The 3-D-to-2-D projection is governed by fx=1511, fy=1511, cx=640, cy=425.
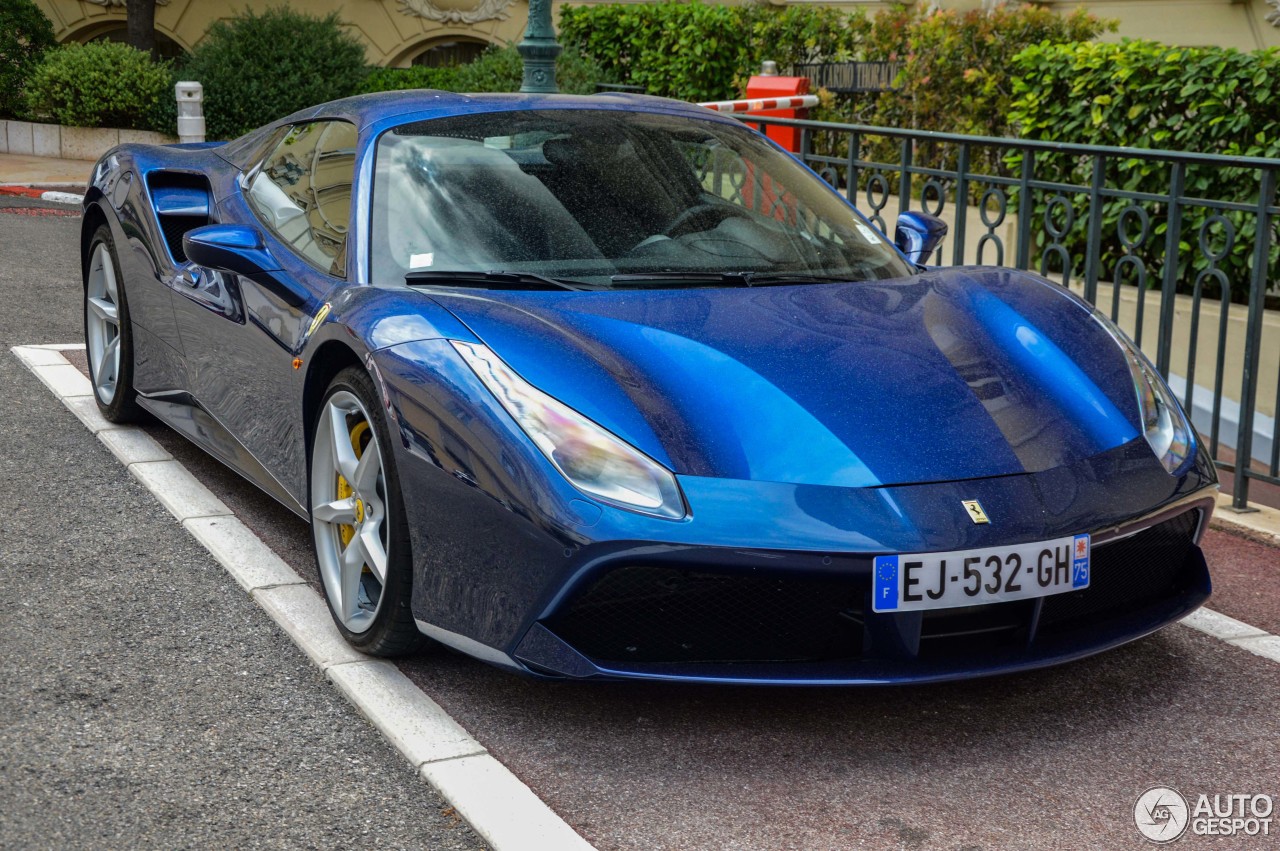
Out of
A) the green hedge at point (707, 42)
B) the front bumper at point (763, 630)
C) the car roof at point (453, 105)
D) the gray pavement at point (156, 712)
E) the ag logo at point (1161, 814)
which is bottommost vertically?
the ag logo at point (1161, 814)

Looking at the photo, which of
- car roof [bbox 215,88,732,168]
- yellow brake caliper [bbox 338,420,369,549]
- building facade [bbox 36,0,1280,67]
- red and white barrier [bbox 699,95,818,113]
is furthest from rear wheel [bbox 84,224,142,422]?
building facade [bbox 36,0,1280,67]

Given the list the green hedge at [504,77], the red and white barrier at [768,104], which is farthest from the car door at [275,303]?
the green hedge at [504,77]

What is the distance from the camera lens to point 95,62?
16391 millimetres

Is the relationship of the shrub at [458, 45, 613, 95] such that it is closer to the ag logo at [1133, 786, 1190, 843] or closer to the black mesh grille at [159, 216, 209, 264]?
the black mesh grille at [159, 216, 209, 264]

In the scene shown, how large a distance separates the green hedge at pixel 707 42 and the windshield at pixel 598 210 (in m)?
8.57

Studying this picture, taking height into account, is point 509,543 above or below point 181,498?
above

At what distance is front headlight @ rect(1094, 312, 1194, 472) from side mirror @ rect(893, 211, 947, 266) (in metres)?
0.72

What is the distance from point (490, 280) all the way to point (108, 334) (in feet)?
8.59

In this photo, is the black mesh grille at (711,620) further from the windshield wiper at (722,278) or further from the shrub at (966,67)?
the shrub at (966,67)

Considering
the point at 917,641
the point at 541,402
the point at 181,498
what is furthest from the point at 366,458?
the point at 181,498

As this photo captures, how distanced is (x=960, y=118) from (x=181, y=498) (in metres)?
7.54

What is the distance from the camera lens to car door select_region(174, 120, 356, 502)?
153 inches

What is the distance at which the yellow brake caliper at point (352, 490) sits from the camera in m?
3.53

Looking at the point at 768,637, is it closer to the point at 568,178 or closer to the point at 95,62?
the point at 568,178
